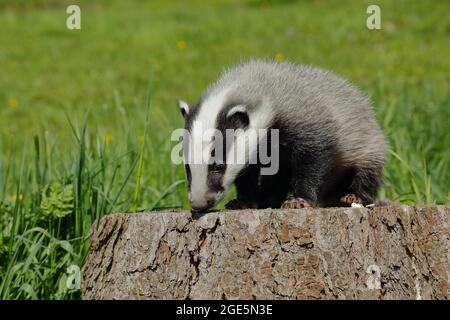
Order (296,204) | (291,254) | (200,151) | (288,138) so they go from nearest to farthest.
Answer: (291,254) → (200,151) → (296,204) → (288,138)

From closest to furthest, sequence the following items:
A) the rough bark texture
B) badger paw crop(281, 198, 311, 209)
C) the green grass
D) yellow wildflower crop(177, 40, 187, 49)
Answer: the rough bark texture, badger paw crop(281, 198, 311, 209), the green grass, yellow wildflower crop(177, 40, 187, 49)

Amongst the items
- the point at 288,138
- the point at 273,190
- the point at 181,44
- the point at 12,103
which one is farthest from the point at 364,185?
the point at 181,44

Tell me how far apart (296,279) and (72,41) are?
11719mm

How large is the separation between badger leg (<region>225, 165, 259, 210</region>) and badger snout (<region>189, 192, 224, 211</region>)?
664 millimetres

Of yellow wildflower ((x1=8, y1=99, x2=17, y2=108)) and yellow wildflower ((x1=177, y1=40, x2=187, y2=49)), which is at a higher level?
yellow wildflower ((x1=177, y1=40, x2=187, y2=49))

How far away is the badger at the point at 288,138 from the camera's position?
12.8ft

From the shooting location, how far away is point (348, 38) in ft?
44.5

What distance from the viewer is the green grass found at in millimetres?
4480

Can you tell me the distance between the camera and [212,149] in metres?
3.81

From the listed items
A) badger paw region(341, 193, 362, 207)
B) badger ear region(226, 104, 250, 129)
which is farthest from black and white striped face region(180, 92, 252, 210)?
badger paw region(341, 193, 362, 207)

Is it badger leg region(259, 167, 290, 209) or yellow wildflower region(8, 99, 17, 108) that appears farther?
yellow wildflower region(8, 99, 17, 108)

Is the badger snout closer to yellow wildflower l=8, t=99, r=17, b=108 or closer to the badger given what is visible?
the badger

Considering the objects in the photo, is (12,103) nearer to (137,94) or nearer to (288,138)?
(137,94)

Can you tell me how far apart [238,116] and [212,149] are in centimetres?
27
